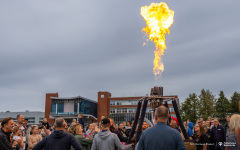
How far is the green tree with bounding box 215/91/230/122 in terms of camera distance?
43.0 m

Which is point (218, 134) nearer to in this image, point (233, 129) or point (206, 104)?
point (233, 129)

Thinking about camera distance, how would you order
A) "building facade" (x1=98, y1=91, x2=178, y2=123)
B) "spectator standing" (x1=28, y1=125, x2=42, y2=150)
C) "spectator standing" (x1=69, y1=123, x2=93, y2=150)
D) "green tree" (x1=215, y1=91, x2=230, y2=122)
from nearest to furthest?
"spectator standing" (x1=69, y1=123, x2=93, y2=150), "spectator standing" (x1=28, y1=125, x2=42, y2=150), "green tree" (x1=215, y1=91, x2=230, y2=122), "building facade" (x1=98, y1=91, x2=178, y2=123)

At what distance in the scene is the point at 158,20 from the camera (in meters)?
11.1

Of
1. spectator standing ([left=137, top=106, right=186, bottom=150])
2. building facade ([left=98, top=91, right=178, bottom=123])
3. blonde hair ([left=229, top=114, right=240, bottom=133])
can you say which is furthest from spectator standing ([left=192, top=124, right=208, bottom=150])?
building facade ([left=98, top=91, right=178, bottom=123])

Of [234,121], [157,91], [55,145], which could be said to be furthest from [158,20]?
[55,145]

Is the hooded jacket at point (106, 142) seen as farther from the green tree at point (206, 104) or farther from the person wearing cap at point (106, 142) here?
the green tree at point (206, 104)

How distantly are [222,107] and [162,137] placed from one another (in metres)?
43.6

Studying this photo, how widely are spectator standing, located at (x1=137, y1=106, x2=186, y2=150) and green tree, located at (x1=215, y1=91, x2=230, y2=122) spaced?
4211cm

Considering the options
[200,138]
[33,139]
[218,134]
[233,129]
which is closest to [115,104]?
[218,134]

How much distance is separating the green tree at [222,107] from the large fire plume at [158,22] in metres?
36.0

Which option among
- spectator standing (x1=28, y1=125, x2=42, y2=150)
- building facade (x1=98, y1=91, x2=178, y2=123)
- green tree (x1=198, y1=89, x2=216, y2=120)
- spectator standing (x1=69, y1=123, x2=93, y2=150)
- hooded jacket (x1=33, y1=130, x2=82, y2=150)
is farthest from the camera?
building facade (x1=98, y1=91, x2=178, y2=123)

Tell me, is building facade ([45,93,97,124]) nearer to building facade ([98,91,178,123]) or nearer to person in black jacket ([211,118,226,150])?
building facade ([98,91,178,123])

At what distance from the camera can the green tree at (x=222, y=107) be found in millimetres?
43000

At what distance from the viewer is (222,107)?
143 ft
